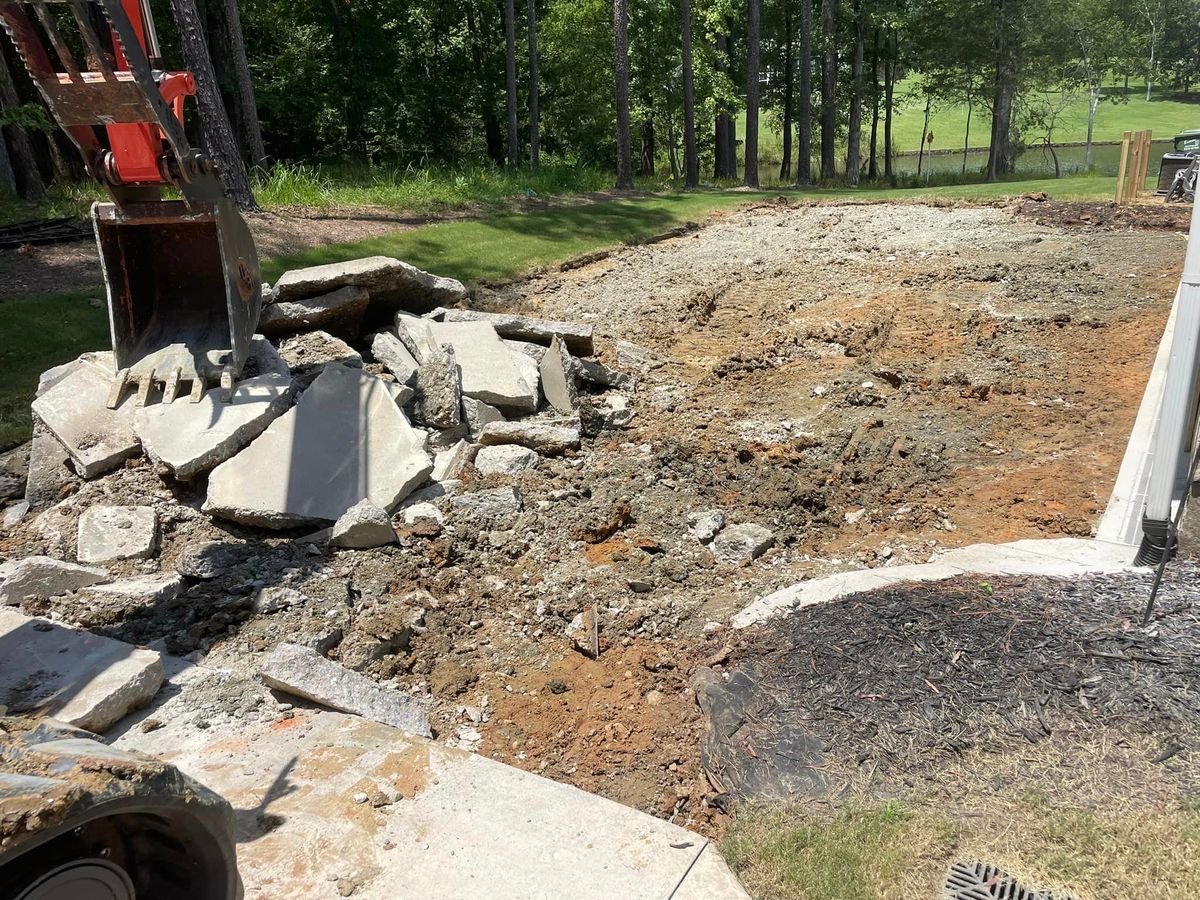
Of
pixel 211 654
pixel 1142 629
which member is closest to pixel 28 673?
pixel 211 654

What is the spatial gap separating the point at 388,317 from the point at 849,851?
24.9ft

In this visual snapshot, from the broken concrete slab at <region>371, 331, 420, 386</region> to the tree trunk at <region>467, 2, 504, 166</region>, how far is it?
2663 cm

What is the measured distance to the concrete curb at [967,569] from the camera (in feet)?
16.0

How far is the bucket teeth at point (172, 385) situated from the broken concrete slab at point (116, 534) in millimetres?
983

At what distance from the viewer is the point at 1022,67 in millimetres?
33875

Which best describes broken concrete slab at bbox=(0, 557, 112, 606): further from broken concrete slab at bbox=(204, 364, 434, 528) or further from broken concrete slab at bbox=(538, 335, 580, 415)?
broken concrete slab at bbox=(538, 335, 580, 415)

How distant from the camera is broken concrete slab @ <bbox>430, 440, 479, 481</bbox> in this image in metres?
6.76

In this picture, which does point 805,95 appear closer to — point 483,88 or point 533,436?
point 483,88

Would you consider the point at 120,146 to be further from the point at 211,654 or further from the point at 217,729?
the point at 217,729

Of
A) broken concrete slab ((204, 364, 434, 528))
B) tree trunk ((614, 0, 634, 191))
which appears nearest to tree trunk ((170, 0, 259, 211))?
broken concrete slab ((204, 364, 434, 528))

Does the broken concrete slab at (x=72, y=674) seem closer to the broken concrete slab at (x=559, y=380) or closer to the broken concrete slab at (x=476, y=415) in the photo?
the broken concrete slab at (x=476, y=415)

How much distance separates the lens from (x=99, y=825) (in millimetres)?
2092

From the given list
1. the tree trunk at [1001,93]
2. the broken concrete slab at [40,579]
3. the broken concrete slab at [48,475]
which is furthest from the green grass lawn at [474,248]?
the tree trunk at [1001,93]

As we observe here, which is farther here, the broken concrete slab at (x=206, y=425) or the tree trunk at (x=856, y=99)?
the tree trunk at (x=856, y=99)
